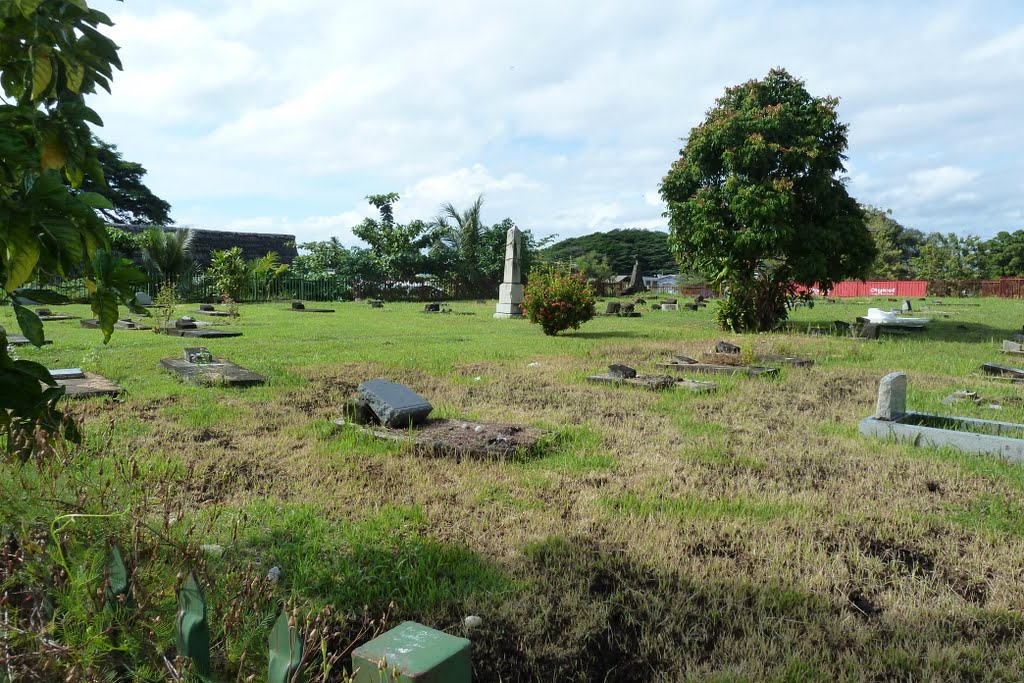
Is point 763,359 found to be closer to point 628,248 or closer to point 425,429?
point 425,429

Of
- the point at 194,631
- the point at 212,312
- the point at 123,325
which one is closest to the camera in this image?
the point at 194,631

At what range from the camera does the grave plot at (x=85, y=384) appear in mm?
6221

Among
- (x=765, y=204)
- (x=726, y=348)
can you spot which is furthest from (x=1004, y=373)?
(x=765, y=204)

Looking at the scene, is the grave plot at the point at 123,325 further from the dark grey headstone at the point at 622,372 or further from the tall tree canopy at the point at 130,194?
the tall tree canopy at the point at 130,194

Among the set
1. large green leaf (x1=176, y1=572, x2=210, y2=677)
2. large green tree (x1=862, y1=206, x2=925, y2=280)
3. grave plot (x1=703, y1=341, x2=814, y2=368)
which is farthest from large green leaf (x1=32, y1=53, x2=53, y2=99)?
large green tree (x1=862, y1=206, x2=925, y2=280)

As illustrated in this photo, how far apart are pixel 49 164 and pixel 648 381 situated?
6672 mm

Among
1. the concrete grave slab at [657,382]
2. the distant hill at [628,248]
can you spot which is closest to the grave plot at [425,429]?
the concrete grave slab at [657,382]

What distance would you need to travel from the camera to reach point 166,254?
26.4 m


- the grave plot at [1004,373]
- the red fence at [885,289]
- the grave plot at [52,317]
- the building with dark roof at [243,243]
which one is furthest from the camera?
the red fence at [885,289]

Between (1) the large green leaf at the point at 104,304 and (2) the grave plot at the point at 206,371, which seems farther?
(2) the grave plot at the point at 206,371

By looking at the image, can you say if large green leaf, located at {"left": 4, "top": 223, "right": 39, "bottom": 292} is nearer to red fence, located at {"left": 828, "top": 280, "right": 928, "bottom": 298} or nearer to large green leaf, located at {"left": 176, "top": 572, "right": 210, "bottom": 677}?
large green leaf, located at {"left": 176, "top": 572, "right": 210, "bottom": 677}

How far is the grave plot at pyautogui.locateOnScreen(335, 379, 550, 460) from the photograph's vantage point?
15.8 feet

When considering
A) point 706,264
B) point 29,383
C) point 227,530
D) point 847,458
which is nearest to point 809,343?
point 706,264

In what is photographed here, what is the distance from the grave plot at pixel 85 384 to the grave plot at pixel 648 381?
517cm
